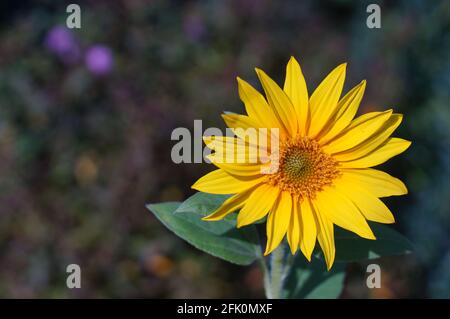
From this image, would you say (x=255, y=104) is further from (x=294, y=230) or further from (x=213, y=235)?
(x=213, y=235)

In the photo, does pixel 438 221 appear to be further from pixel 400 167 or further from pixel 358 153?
pixel 358 153

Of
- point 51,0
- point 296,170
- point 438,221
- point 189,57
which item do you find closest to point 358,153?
point 296,170

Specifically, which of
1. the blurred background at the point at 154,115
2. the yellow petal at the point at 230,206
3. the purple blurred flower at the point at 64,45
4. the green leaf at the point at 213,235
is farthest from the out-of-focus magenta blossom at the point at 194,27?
the yellow petal at the point at 230,206

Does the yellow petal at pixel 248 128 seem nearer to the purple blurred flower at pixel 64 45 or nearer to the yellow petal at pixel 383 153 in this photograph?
the yellow petal at pixel 383 153

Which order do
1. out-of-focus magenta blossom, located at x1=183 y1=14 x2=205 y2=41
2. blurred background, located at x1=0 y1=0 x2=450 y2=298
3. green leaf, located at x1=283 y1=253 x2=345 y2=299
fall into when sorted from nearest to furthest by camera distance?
green leaf, located at x1=283 y1=253 x2=345 y2=299
blurred background, located at x1=0 y1=0 x2=450 y2=298
out-of-focus magenta blossom, located at x1=183 y1=14 x2=205 y2=41

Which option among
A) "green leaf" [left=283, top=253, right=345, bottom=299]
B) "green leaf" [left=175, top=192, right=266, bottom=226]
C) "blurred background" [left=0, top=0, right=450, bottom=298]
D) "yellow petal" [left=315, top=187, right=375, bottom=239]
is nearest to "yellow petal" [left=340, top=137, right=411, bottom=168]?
"yellow petal" [left=315, top=187, right=375, bottom=239]

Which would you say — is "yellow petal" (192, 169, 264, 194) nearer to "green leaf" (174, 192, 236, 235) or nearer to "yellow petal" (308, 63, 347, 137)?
"green leaf" (174, 192, 236, 235)

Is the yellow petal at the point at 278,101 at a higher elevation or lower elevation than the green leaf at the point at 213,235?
higher
